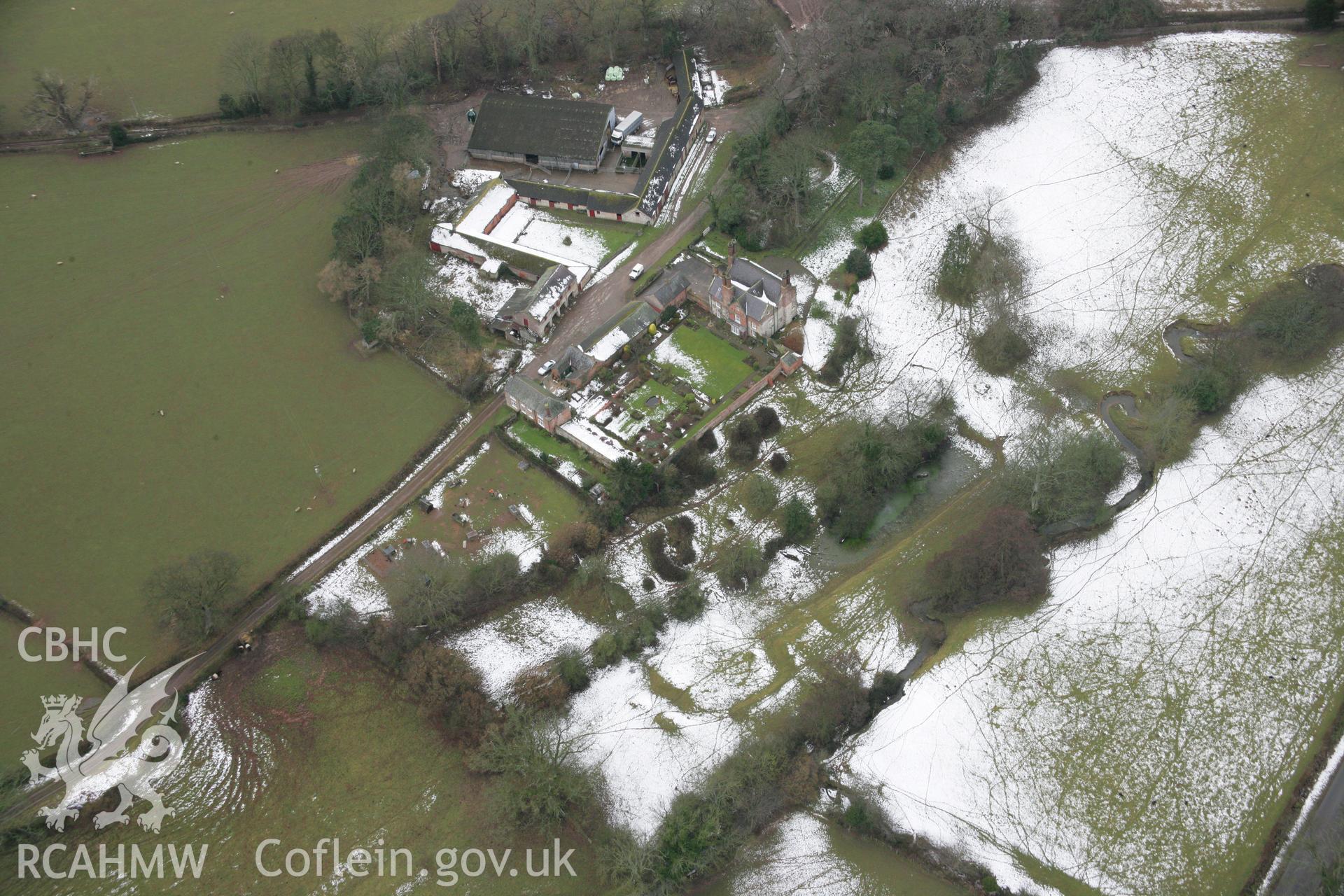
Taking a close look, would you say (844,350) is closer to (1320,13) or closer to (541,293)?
(541,293)

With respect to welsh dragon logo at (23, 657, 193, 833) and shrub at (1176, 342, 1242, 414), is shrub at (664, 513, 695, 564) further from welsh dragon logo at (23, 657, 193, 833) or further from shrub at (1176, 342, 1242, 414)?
shrub at (1176, 342, 1242, 414)

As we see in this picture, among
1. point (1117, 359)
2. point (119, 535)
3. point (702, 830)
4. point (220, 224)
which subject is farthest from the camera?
point (220, 224)

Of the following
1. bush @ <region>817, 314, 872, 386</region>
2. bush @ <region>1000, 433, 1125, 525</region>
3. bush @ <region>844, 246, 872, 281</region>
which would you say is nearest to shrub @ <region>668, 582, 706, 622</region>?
bush @ <region>817, 314, 872, 386</region>

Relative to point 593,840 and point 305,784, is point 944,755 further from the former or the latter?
point 305,784

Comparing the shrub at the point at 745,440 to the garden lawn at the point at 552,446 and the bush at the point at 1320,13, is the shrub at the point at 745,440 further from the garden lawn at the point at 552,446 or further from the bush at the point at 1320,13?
the bush at the point at 1320,13

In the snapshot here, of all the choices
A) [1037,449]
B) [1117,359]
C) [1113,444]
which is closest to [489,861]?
[1037,449]

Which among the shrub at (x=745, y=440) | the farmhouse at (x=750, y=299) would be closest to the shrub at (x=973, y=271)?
the farmhouse at (x=750, y=299)

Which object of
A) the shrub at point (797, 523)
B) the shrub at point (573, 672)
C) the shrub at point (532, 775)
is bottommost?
the shrub at point (532, 775)
